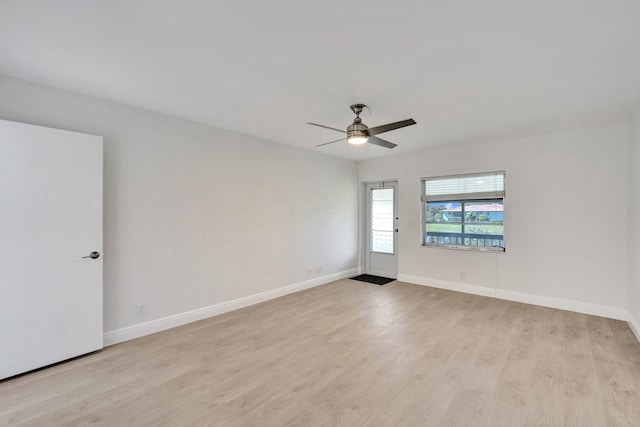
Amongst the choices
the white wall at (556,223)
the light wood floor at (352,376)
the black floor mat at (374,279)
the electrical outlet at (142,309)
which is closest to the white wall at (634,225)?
the white wall at (556,223)

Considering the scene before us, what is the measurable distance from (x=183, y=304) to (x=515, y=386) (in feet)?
11.5

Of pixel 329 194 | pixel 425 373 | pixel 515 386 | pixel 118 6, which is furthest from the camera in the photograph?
pixel 329 194

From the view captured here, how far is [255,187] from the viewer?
174 inches

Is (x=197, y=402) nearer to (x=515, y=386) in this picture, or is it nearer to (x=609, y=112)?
→ (x=515, y=386)

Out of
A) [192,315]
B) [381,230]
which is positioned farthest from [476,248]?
[192,315]

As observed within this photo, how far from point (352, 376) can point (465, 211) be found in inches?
147

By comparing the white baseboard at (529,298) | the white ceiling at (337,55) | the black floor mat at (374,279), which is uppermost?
the white ceiling at (337,55)

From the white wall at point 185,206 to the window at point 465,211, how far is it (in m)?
2.18

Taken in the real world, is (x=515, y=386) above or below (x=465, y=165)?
below

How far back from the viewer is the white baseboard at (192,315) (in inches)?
123

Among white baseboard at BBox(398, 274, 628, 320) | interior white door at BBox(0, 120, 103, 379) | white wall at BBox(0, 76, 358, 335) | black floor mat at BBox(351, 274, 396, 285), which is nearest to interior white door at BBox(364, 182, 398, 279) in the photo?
black floor mat at BBox(351, 274, 396, 285)

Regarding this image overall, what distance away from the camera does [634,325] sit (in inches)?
131

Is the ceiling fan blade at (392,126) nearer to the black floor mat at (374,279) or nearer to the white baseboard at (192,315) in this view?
the white baseboard at (192,315)

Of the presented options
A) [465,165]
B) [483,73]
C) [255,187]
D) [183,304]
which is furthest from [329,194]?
[483,73]
